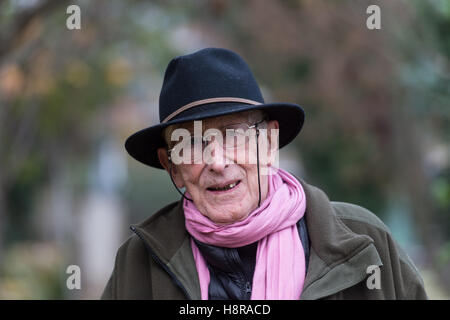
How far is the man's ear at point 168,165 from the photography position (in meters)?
2.61

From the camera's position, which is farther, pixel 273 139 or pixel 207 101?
pixel 273 139

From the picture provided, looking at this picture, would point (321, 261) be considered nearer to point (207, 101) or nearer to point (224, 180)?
point (224, 180)

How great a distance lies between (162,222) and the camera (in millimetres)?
2656

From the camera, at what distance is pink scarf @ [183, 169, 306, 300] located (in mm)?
2381

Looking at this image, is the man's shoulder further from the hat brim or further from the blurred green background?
the blurred green background

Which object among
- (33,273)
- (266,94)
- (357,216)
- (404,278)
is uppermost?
(266,94)

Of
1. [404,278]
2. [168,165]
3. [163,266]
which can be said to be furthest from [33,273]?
[404,278]

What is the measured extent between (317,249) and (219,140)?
55 centimetres

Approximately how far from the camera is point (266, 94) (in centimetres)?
1405

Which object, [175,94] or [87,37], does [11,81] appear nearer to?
[87,37]

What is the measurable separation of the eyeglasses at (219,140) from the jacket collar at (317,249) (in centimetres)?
31

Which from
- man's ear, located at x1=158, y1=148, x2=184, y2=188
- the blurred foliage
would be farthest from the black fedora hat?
the blurred foliage

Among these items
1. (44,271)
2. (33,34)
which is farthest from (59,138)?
(33,34)

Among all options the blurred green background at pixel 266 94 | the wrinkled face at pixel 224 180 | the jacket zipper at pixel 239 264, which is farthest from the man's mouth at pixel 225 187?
the blurred green background at pixel 266 94
